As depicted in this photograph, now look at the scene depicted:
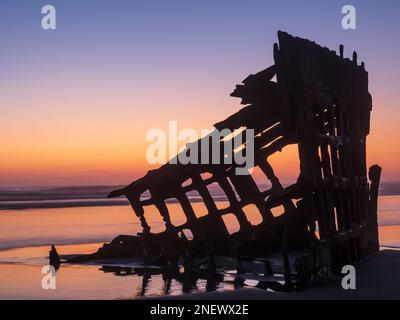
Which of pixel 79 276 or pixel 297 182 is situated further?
pixel 79 276

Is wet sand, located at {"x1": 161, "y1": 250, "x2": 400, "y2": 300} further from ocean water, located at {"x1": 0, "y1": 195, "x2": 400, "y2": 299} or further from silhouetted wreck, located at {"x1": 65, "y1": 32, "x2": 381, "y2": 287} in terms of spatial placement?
ocean water, located at {"x1": 0, "y1": 195, "x2": 400, "y2": 299}

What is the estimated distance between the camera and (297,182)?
11430 mm

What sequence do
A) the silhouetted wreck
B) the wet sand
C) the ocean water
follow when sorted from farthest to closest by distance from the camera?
the ocean water
the silhouetted wreck
the wet sand

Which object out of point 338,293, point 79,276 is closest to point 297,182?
point 338,293

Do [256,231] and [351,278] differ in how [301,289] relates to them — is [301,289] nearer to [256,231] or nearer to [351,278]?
[351,278]

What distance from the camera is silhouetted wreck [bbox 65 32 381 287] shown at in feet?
38.1

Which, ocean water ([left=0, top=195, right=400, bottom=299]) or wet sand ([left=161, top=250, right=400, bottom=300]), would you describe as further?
ocean water ([left=0, top=195, right=400, bottom=299])

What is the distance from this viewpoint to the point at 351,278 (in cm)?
1120

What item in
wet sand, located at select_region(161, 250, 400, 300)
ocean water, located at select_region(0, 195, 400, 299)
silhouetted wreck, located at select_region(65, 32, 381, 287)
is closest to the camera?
wet sand, located at select_region(161, 250, 400, 300)

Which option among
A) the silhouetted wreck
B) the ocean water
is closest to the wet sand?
the silhouetted wreck

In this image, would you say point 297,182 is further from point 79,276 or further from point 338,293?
point 79,276

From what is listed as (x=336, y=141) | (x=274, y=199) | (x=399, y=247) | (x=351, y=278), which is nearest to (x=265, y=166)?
(x=336, y=141)

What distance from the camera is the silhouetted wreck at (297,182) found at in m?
11.6

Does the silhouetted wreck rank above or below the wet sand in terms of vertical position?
above
